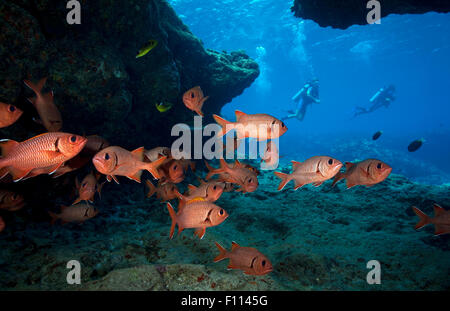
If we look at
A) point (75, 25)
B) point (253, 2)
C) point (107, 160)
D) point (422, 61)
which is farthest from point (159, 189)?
point (422, 61)

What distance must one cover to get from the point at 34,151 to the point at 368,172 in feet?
13.9

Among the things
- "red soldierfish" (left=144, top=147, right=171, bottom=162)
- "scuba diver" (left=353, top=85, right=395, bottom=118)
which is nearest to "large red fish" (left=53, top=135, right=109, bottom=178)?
"red soldierfish" (left=144, top=147, right=171, bottom=162)

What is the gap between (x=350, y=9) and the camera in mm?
8648

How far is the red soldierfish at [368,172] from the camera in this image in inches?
119

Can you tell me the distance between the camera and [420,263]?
3568 millimetres

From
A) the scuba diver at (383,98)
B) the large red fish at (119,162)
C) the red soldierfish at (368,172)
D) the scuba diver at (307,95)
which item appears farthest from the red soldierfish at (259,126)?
the scuba diver at (383,98)

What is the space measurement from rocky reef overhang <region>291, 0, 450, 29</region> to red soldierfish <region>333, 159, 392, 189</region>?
847cm

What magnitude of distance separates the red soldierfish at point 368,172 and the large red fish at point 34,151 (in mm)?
3711

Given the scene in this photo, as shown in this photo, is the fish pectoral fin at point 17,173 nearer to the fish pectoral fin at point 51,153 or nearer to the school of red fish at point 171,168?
the school of red fish at point 171,168

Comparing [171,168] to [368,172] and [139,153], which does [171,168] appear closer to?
[139,153]

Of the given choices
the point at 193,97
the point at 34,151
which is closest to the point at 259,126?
the point at 193,97
